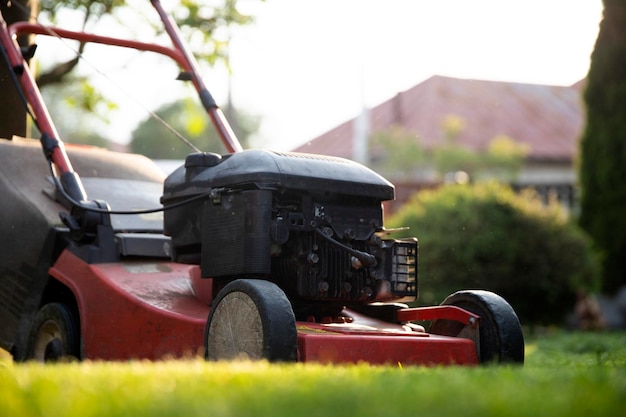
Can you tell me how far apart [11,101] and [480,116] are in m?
30.5

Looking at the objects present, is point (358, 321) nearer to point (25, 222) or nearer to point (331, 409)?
point (25, 222)

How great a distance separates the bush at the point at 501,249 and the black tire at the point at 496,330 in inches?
338

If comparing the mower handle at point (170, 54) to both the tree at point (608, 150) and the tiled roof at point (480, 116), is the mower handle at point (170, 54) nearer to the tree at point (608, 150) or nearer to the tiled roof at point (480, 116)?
the tree at point (608, 150)

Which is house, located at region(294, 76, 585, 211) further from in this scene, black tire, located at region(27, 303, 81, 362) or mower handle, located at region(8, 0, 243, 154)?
black tire, located at region(27, 303, 81, 362)

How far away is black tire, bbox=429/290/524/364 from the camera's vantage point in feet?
16.0

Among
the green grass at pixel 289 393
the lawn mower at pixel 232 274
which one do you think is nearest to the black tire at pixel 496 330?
the lawn mower at pixel 232 274

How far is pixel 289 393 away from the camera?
9.02 ft

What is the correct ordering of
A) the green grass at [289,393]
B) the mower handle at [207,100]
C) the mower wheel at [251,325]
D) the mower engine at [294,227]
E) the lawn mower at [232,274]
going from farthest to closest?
the mower handle at [207,100] → the mower engine at [294,227] → the lawn mower at [232,274] → the mower wheel at [251,325] → the green grass at [289,393]

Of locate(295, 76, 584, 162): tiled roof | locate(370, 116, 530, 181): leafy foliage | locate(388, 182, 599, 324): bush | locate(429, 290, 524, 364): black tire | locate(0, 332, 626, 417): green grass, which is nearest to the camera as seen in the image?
locate(0, 332, 626, 417): green grass

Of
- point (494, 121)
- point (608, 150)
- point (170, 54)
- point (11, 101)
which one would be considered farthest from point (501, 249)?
point (494, 121)

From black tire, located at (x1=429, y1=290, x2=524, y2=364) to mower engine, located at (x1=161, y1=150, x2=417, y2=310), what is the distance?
1.20ft

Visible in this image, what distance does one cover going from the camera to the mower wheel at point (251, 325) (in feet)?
13.8

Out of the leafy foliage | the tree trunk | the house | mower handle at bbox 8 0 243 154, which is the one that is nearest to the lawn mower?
mower handle at bbox 8 0 243 154

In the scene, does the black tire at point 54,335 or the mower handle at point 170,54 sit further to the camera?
the mower handle at point 170,54
